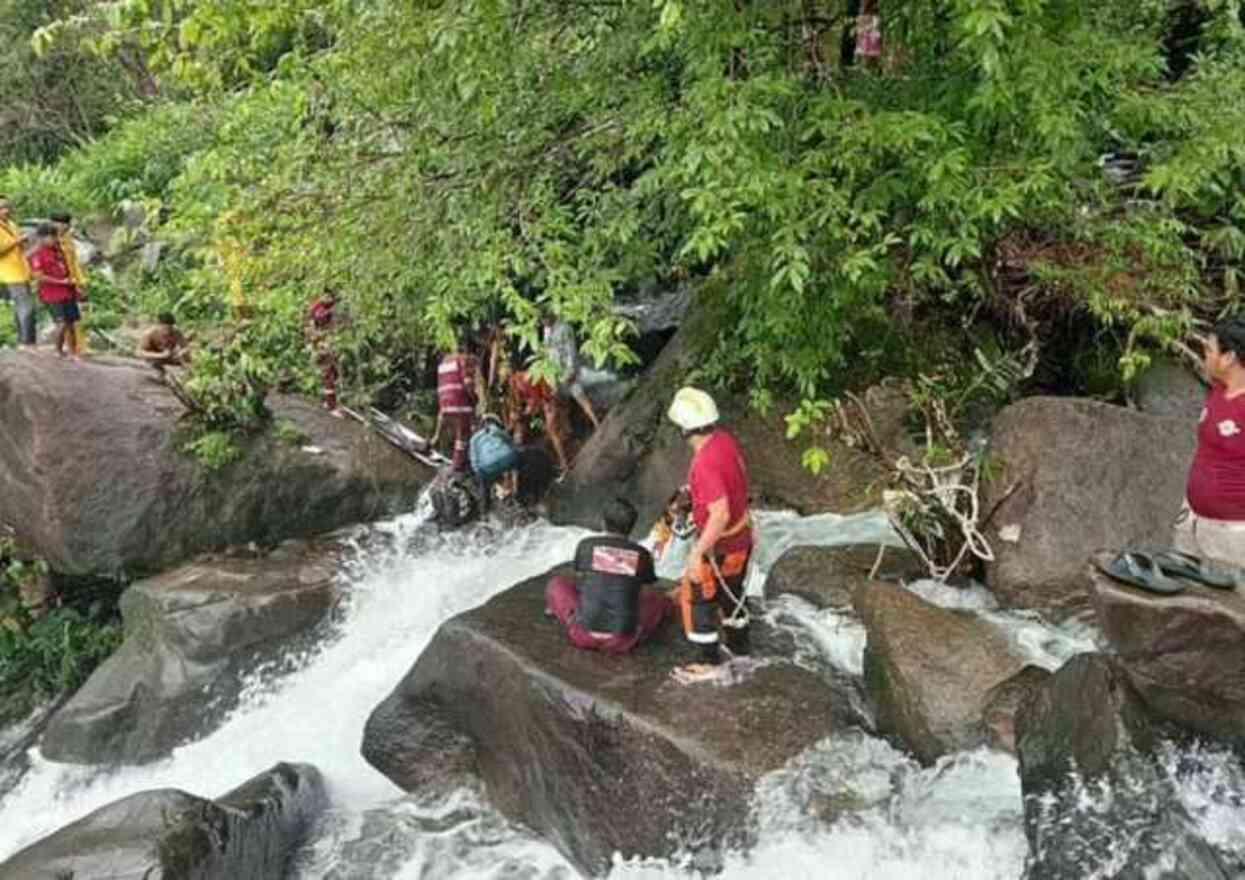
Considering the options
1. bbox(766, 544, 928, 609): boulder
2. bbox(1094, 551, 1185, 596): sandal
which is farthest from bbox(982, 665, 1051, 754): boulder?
bbox(766, 544, 928, 609): boulder

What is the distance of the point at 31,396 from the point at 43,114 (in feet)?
58.4

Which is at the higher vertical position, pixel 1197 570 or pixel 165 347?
pixel 1197 570

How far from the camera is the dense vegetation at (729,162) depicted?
605 cm

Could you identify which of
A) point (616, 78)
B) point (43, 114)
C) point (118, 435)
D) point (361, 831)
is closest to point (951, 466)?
point (616, 78)

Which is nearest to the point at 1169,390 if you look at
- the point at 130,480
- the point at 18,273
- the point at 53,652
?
the point at 130,480

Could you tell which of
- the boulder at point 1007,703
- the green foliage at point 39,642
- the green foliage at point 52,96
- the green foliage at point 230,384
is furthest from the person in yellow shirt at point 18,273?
the green foliage at point 52,96

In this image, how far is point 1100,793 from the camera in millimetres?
4777

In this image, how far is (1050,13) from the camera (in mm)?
6312

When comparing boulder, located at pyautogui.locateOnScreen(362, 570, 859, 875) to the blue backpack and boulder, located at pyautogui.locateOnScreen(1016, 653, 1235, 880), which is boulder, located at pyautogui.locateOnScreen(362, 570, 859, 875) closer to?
boulder, located at pyautogui.locateOnScreen(1016, 653, 1235, 880)

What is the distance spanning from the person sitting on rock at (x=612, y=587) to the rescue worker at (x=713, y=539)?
0.32 metres

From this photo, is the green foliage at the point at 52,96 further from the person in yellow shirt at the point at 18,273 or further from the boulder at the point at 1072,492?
the boulder at the point at 1072,492

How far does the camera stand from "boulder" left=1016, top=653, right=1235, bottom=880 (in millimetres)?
4484

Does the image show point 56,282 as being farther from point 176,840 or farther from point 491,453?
point 176,840

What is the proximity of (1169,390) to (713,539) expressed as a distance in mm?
5066
